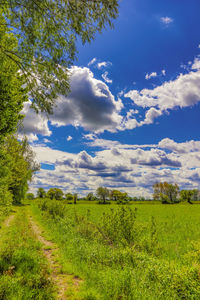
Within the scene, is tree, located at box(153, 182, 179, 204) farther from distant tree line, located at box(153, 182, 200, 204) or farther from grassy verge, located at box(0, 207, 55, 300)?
grassy verge, located at box(0, 207, 55, 300)

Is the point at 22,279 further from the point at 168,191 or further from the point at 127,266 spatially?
the point at 168,191

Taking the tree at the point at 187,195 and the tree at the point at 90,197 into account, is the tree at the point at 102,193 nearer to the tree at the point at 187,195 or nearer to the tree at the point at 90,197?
the tree at the point at 90,197

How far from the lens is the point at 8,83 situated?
25.6 ft

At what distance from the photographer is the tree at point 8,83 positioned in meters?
5.17

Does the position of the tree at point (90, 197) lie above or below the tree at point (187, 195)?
below

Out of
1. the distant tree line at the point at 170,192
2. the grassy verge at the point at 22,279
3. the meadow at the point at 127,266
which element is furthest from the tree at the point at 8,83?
the distant tree line at the point at 170,192

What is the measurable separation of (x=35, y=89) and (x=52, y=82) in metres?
0.74

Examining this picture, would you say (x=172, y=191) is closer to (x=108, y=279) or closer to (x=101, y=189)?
(x=101, y=189)

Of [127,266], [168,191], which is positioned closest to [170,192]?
[168,191]

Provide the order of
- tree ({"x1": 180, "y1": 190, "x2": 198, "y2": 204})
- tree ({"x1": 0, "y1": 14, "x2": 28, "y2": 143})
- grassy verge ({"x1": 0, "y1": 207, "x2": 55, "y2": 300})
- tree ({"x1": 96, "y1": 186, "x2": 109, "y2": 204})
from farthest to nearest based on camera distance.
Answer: tree ({"x1": 96, "y1": 186, "x2": 109, "y2": 204}) → tree ({"x1": 180, "y1": 190, "x2": 198, "y2": 204}) → tree ({"x1": 0, "y1": 14, "x2": 28, "y2": 143}) → grassy verge ({"x1": 0, "y1": 207, "x2": 55, "y2": 300})

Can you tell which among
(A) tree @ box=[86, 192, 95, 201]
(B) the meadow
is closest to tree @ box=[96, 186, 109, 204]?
(A) tree @ box=[86, 192, 95, 201]

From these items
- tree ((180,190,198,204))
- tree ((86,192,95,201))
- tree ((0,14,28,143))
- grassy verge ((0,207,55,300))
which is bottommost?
tree ((86,192,95,201))

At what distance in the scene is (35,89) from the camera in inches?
245

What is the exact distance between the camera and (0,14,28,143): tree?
517cm
